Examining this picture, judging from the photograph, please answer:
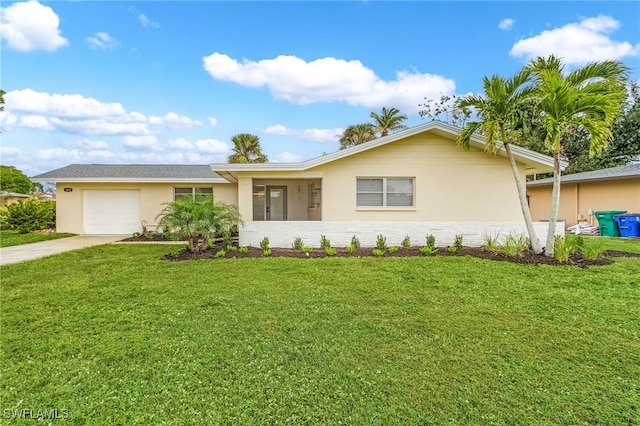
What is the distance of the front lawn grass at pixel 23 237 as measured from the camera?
1243 cm

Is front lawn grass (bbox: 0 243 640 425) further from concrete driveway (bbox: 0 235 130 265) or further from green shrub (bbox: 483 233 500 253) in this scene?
concrete driveway (bbox: 0 235 130 265)

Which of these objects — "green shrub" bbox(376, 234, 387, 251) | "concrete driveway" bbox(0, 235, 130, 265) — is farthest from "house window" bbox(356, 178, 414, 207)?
"concrete driveway" bbox(0, 235, 130, 265)

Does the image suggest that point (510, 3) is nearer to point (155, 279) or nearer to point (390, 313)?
point (390, 313)

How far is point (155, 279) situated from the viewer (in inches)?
268

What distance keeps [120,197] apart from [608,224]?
2200 cm

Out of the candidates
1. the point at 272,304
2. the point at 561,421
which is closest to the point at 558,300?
the point at 561,421

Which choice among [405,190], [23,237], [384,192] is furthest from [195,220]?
[23,237]

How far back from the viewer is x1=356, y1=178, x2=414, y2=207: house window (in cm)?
1127

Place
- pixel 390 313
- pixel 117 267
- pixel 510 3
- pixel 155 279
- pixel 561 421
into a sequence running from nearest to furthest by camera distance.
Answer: pixel 561 421 < pixel 390 313 < pixel 155 279 < pixel 117 267 < pixel 510 3

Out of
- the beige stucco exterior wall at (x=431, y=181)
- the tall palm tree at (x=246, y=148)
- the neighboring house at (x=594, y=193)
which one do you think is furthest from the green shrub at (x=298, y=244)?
the tall palm tree at (x=246, y=148)

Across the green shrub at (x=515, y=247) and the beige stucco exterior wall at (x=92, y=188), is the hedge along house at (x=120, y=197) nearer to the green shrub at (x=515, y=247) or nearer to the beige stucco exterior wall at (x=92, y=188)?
the beige stucco exterior wall at (x=92, y=188)

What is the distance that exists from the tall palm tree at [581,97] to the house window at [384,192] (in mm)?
4240

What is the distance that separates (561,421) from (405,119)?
92.3 ft

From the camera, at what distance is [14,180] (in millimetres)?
44969
